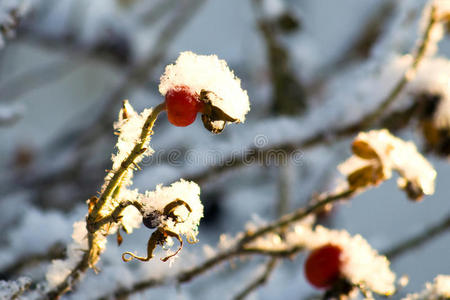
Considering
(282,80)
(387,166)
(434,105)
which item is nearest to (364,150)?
(387,166)

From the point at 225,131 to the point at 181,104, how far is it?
1.09 m

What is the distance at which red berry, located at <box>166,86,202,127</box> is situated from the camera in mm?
344

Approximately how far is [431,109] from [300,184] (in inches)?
33.4

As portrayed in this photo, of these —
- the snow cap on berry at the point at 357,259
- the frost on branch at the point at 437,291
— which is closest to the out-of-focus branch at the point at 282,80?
the snow cap on berry at the point at 357,259

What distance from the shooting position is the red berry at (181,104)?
344mm

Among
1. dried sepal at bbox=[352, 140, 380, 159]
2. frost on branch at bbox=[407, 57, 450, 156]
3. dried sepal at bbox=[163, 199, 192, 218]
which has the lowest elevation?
dried sepal at bbox=[163, 199, 192, 218]

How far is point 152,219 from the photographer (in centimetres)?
35

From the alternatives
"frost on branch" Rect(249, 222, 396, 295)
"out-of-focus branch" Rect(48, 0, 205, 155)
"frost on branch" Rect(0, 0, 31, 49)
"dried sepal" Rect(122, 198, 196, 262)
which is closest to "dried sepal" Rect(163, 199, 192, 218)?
"dried sepal" Rect(122, 198, 196, 262)

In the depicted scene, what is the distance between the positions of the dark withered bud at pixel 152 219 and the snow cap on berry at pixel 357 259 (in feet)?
0.92

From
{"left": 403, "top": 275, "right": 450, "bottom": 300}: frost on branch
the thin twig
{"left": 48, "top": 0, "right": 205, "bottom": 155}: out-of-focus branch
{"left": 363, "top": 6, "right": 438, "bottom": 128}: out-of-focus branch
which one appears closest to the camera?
the thin twig

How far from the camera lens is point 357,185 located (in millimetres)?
Result: 523

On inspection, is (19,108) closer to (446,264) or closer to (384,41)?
(384,41)

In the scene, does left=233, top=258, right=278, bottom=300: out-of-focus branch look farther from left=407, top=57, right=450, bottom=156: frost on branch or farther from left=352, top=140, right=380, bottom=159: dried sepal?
left=407, top=57, right=450, bottom=156: frost on branch

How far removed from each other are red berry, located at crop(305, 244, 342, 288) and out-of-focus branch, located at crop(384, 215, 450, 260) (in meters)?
0.26
